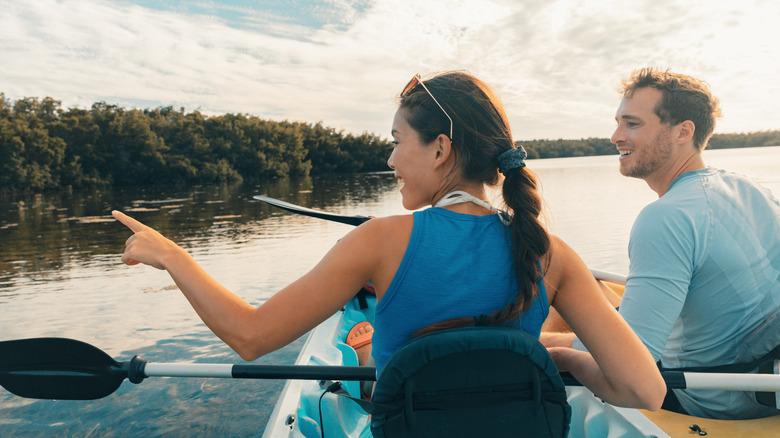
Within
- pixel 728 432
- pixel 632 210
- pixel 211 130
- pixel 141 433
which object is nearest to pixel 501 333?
pixel 728 432

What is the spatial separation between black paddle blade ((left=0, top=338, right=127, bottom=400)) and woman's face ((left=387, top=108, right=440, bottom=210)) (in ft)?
Result: 4.44

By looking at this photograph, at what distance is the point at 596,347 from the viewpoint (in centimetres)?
111

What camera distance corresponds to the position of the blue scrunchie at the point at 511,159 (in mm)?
1172

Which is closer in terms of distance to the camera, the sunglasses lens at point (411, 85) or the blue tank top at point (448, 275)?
the blue tank top at point (448, 275)

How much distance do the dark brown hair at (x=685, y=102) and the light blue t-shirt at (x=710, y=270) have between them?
12.3 inches

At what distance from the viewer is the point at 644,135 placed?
2000 mm

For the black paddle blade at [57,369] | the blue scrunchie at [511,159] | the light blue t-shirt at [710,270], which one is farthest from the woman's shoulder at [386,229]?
the black paddle blade at [57,369]

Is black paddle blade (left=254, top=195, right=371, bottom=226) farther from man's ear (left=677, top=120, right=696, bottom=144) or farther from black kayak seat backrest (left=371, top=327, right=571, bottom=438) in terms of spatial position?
black kayak seat backrest (left=371, top=327, right=571, bottom=438)

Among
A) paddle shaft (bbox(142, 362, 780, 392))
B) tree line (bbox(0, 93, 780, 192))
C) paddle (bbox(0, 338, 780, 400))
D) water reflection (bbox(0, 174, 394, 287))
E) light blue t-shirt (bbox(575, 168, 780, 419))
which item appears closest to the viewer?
paddle shaft (bbox(142, 362, 780, 392))

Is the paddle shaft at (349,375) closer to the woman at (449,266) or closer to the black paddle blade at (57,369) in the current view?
the black paddle blade at (57,369)

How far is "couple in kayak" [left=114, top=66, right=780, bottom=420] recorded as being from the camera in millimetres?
1003

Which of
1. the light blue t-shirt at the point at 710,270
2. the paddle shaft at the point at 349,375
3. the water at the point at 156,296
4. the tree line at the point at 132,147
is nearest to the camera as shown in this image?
the paddle shaft at the point at 349,375

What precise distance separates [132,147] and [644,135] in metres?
51.3

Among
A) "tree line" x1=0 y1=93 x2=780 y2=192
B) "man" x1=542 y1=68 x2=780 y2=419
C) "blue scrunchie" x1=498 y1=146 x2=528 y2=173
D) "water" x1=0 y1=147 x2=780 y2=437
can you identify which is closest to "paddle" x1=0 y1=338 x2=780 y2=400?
"blue scrunchie" x1=498 y1=146 x2=528 y2=173
